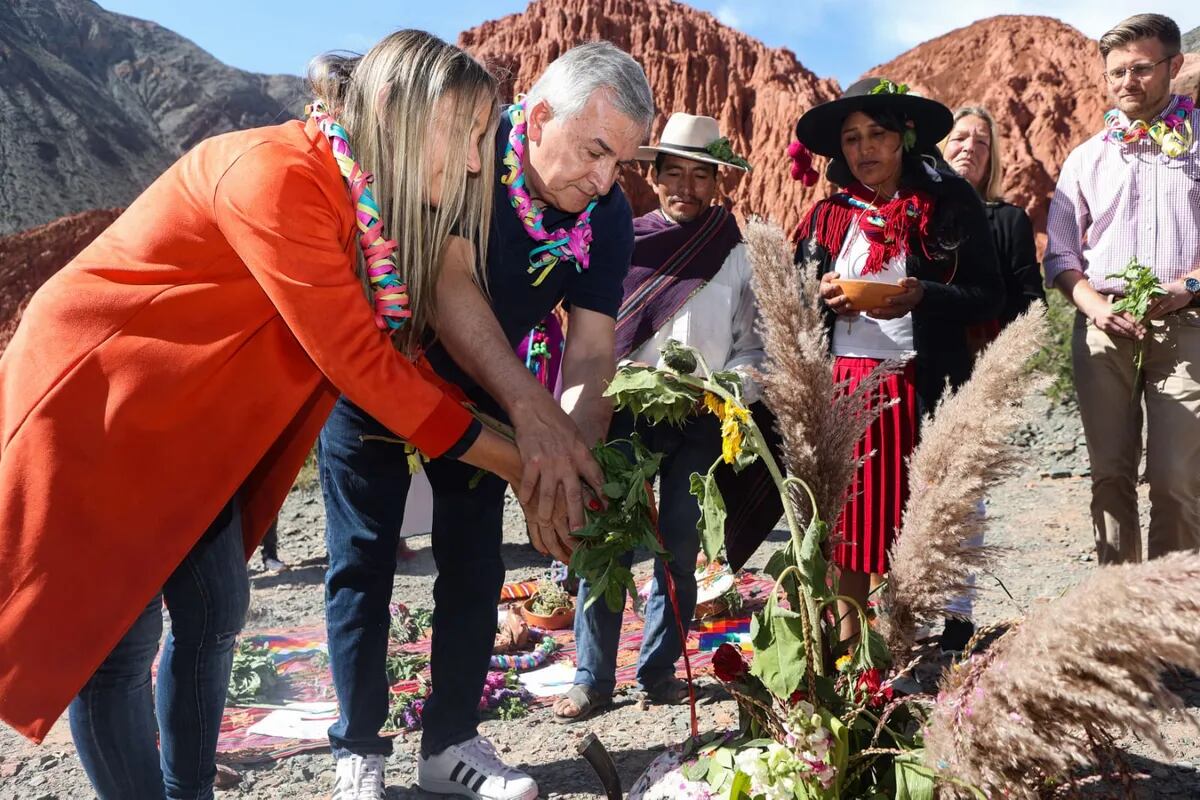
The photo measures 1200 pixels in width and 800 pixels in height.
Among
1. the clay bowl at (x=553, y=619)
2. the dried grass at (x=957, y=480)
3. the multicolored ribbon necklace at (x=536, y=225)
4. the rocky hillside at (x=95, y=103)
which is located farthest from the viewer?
the rocky hillside at (x=95, y=103)

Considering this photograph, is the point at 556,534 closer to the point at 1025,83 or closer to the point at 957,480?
the point at 957,480

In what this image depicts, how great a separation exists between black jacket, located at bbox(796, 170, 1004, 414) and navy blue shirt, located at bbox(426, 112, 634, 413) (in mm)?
1046

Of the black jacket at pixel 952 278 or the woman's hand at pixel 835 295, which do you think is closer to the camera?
the woman's hand at pixel 835 295

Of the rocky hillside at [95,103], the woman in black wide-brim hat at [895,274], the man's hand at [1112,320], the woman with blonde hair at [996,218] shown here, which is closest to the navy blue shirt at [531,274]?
the woman in black wide-brim hat at [895,274]

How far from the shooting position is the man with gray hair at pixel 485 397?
2.00 m

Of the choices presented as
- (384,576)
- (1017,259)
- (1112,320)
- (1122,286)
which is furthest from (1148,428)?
(384,576)

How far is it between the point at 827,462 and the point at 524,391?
0.78 meters

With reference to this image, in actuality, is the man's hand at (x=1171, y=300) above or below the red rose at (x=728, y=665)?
above

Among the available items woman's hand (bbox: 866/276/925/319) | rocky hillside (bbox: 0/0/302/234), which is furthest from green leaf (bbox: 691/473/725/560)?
rocky hillside (bbox: 0/0/302/234)

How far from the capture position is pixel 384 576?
2.30 meters

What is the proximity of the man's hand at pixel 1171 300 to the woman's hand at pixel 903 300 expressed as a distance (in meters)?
0.82

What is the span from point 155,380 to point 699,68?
3159cm

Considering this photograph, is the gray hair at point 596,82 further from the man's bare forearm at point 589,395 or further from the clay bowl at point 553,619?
the clay bowl at point 553,619

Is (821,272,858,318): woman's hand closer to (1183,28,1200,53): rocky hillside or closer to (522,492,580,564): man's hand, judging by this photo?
(522,492,580,564): man's hand
